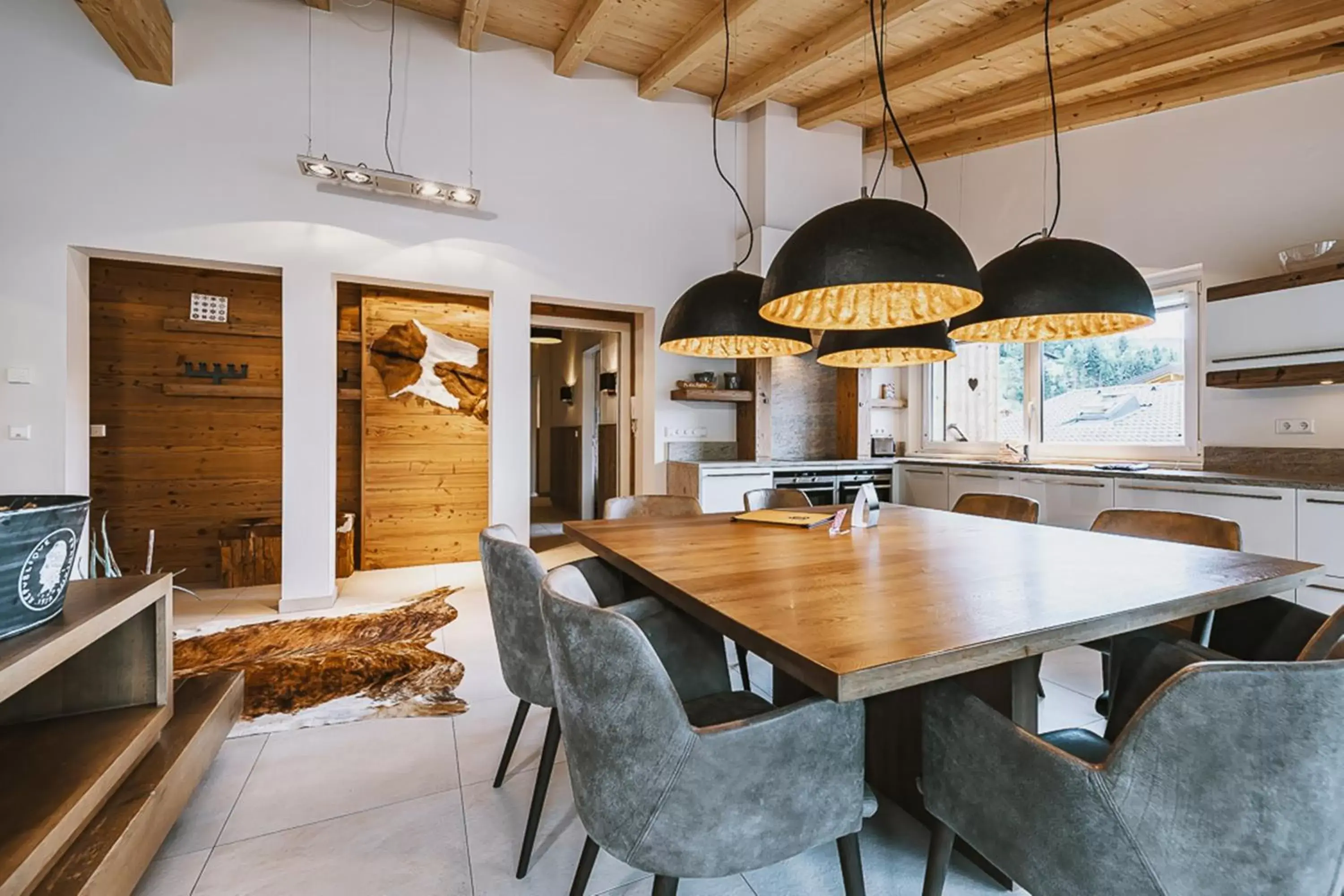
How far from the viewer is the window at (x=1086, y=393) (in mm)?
3854

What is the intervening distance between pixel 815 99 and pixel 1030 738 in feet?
17.3

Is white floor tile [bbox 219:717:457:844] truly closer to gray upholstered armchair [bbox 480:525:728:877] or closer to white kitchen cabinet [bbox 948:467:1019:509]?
gray upholstered armchair [bbox 480:525:728:877]

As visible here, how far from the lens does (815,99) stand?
4.94 metres

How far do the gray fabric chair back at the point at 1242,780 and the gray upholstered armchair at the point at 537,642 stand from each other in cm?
96

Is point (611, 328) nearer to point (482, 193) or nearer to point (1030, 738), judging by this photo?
point (482, 193)

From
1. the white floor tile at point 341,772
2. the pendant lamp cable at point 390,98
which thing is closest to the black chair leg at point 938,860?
the white floor tile at point 341,772

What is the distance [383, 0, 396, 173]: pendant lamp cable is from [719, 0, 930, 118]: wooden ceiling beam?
8.15 ft

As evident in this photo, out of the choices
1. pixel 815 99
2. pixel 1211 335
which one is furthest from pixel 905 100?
pixel 1211 335

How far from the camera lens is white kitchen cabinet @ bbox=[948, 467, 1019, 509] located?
416cm

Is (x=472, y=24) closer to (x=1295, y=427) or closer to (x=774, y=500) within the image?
(x=774, y=500)

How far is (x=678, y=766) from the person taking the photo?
3.26 ft

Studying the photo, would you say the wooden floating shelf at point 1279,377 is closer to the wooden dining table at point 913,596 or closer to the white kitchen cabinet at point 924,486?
the white kitchen cabinet at point 924,486

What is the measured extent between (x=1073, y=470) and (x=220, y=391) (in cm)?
600

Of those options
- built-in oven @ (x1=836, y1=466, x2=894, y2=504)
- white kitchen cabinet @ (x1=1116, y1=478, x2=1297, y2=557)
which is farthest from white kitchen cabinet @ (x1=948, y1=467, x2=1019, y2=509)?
white kitchen cabinet @ (x1=1116, y1=478, x2=1297, y2=557)
